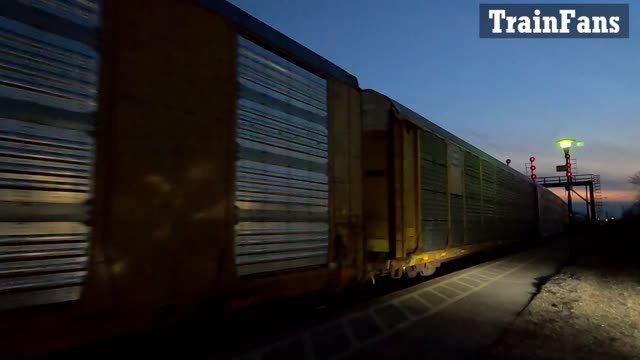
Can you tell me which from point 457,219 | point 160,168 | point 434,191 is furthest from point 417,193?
point 160,168

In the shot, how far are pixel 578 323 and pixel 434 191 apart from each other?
3.54 m

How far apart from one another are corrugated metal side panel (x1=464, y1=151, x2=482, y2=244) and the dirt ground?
209cm

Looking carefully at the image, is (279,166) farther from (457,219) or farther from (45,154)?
(457,219)

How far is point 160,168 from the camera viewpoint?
3277mm

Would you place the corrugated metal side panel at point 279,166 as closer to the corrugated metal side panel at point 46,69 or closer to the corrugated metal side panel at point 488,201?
the corrugated metal side panel at point 46,69

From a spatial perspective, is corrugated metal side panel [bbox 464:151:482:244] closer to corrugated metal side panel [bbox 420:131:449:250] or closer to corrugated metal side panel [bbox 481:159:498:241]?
corrugated metal side panel [bbox 481:159:498:241]

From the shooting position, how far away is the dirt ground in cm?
463

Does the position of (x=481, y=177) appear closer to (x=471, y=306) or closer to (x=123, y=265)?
(x=471, y=306)

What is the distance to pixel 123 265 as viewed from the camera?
2975 millimetres

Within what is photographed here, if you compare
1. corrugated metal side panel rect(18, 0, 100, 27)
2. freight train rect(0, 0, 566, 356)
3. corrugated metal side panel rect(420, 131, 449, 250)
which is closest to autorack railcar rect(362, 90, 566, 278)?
corrugated metal side panel rect(420, 131, 449, 250)

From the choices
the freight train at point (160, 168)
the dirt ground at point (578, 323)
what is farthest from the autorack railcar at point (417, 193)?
the dirt ground at point (578, 323)

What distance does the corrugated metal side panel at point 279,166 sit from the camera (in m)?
4.05

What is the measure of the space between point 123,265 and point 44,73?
1.29 meters

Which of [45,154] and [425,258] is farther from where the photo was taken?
[425,258]
